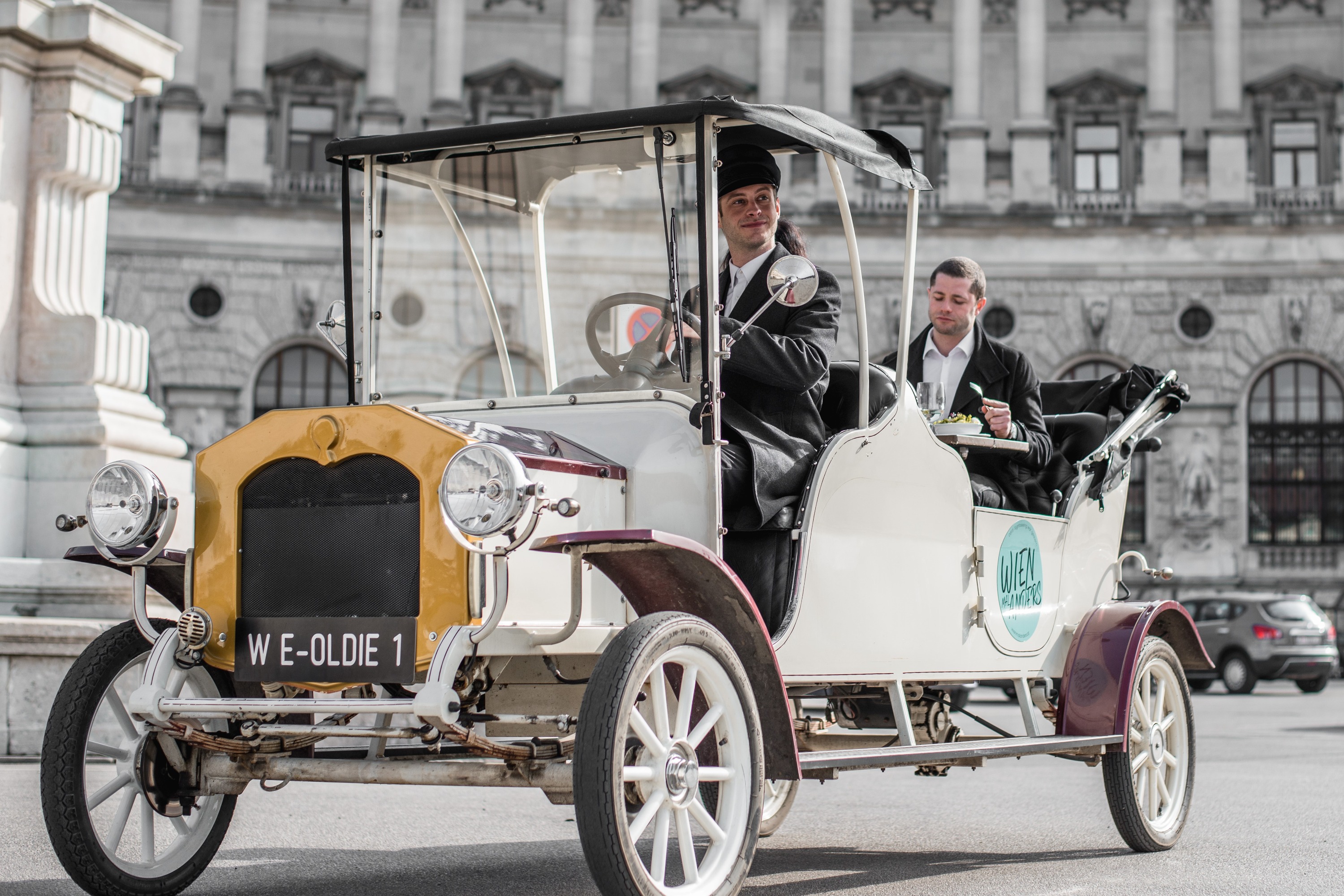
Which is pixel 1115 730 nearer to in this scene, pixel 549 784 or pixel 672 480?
pixel 672 480

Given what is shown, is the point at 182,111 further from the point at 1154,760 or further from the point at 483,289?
the point at 1154,760

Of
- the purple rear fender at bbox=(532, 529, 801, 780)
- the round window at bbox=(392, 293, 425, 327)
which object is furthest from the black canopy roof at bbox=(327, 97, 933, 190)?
the purple rear fender at bbox=(532, 529, 801, 780)

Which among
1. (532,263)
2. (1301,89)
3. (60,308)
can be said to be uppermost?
(1301,89)

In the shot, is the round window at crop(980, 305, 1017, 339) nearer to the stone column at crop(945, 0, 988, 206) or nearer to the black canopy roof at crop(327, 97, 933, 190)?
the stone column at crop(945, 0, 988, 206)

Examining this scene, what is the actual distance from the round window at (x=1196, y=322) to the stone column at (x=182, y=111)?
21814 millimetres

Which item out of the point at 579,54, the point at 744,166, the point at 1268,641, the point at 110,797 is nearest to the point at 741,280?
the point at 744,166

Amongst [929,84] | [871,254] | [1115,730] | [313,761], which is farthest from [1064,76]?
[313,761]

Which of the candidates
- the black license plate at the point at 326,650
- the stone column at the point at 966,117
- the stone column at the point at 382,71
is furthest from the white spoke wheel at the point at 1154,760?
the stone column at the point at 382,71

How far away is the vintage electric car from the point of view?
4.44m

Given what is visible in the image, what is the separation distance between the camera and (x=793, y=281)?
475 cm

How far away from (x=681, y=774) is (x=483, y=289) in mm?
2408

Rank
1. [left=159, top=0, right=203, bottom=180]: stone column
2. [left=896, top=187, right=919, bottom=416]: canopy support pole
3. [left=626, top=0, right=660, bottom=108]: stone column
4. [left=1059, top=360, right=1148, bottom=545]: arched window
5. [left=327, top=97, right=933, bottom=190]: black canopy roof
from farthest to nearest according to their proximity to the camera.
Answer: [left=626, top=0, right=660, bottom=108]: stone column
[left=159, top=0, right=203, bottom=180]: stone column
[left=1059, top=360, right=1148, bottom=545]: arched window
[left=896, top=187, right=919, bottom=416]: canopy support pole
[left=327, top=97, right=933, bottom=190]: black canopy roof

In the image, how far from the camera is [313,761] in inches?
182

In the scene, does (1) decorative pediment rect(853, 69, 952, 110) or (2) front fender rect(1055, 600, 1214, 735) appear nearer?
(2) front fender rect(1055, 600, 1214, 735)
